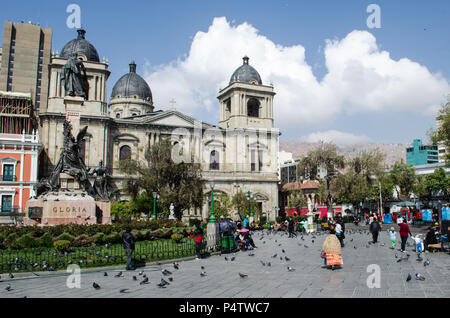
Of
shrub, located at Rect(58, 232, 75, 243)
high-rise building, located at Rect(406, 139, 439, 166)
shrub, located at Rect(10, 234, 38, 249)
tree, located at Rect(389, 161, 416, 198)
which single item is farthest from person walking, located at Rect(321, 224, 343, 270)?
high-rise building, located at Rect(406, 139, 439, 166)

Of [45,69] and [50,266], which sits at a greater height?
[45,69]

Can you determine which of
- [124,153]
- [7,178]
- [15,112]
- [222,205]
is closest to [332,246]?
[222,205]

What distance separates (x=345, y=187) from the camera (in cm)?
4219

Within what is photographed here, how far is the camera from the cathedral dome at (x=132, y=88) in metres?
57.9

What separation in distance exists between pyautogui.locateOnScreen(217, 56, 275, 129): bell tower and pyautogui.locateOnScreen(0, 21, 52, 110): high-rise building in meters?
41.8

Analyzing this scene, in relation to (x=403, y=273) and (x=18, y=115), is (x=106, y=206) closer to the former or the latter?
(x=403, y=273)

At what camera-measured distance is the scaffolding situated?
54219 millimetres

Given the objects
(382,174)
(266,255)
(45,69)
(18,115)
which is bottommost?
(266,255)

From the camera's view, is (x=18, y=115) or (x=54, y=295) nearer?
(x=54, y=295)

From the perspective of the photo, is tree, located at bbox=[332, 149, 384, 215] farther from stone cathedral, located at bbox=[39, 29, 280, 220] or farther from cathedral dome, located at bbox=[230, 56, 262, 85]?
cathedral dome, located at bbox=[230, 56, 262, 85]

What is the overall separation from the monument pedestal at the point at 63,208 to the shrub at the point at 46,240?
2.87m
